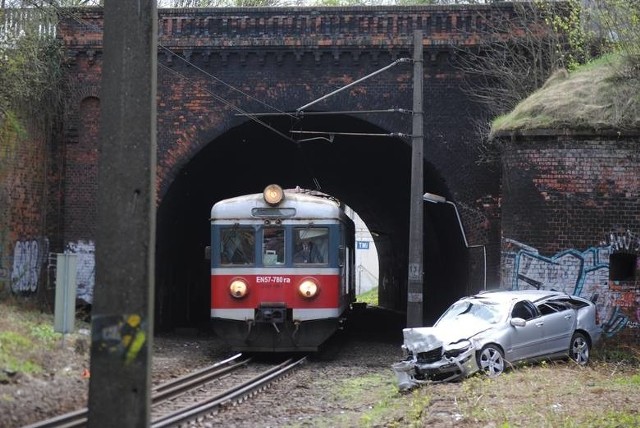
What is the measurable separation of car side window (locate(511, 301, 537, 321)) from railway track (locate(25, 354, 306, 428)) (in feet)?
13.6

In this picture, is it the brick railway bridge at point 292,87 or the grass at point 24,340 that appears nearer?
the grass at point 24,340

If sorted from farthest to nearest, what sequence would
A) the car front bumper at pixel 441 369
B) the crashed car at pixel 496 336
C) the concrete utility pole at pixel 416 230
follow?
the concrete utility pole at pixel 416 230 → the crashed car at pixel 496 336 → the car front bumper at pixel 441 369

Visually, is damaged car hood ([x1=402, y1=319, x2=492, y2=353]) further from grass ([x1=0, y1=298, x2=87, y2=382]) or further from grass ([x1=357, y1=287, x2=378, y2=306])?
grass ([x1=357, y1=287, x2=378, y2=306])

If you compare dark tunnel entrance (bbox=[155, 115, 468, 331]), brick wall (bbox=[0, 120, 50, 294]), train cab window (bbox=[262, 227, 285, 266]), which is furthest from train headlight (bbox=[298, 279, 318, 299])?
brick wall (bbox=[0, 120, 50, 294])

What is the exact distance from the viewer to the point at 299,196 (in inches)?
707

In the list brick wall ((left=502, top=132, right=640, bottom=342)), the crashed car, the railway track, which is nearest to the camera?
the railway track

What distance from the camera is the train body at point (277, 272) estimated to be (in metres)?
17.5

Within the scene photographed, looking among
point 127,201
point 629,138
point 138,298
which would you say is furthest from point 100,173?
point 629,138

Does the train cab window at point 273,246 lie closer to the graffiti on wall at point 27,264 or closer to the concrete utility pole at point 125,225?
the graffiti on wall at point 27,264

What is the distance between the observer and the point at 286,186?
110 ft

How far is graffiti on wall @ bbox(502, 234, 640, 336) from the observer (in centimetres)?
1739

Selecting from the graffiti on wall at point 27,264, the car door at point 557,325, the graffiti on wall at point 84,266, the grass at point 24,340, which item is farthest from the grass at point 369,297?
the car door at point 557,325

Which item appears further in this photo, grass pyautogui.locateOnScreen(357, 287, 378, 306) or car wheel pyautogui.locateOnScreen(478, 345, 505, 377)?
grass pyautogui.locateOnScreen(357, 287, 378, 306)

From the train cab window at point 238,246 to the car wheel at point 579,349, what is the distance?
6.36 metres
